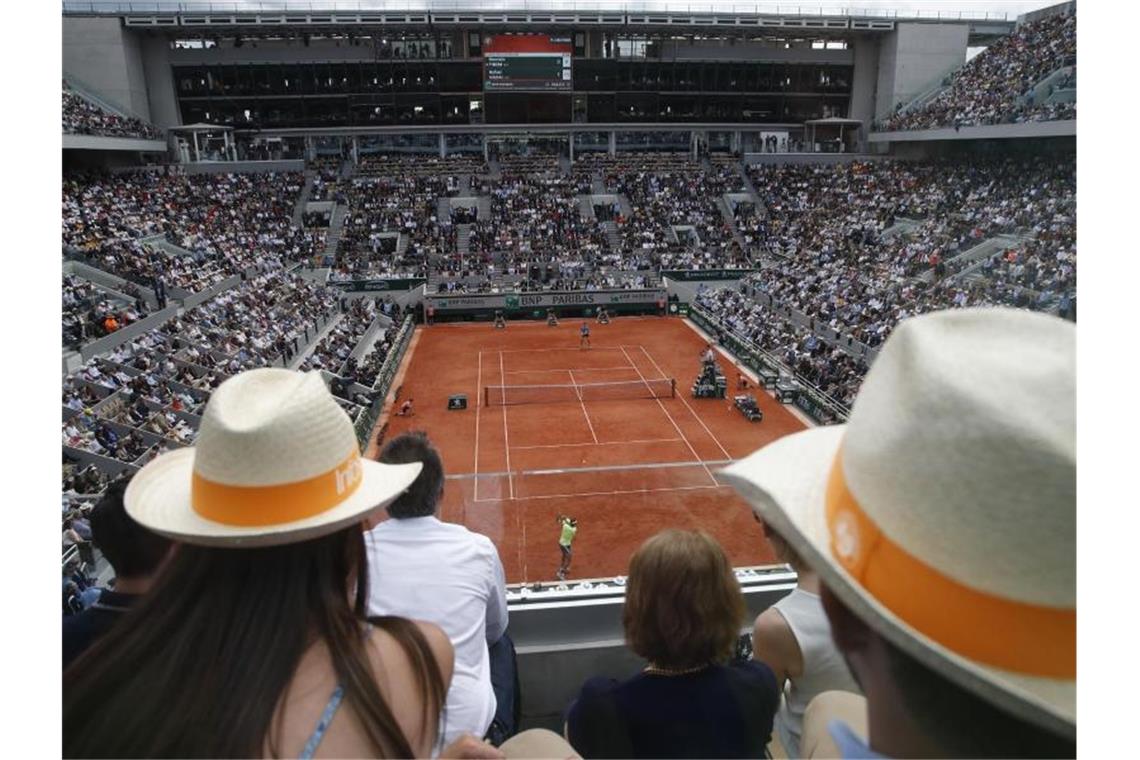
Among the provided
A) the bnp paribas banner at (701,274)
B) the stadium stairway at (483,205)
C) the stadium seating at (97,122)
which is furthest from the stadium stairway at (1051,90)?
the stadium seating at (97,122)

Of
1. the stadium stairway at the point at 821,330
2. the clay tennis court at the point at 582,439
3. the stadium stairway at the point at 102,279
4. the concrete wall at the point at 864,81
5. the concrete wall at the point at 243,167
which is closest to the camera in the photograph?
the clay tennis court at the point at 582,439

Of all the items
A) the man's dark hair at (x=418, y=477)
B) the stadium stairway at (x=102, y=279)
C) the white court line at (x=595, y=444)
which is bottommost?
the white court line at (x=595, y=444)

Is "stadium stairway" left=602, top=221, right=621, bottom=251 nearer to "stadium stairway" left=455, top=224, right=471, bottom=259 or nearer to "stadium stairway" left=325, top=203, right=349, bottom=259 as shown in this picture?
"stadium stairway" left=455, top=224, right=471, bottom=259

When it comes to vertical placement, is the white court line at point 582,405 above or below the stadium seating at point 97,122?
below

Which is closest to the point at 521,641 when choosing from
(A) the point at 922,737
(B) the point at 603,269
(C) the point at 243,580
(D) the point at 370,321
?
(C) the point at 243,580

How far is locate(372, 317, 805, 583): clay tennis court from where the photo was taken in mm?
12523

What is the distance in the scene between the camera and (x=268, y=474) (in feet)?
5.64

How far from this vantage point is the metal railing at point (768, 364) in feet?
58.5

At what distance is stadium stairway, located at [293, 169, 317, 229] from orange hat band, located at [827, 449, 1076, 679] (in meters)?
39.0

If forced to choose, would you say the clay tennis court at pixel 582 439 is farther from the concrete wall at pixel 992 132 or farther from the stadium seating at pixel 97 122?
the stadium seating at pixel 97 122

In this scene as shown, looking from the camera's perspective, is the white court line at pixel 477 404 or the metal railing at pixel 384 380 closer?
the white court line at pixel 477 404

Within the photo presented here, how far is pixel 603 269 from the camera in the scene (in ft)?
109

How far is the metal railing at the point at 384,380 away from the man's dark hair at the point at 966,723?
13.1m

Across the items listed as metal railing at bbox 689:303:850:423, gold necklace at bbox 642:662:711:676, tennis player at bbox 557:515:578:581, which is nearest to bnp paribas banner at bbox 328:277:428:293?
metal railing at bbox 689:303:850:423
